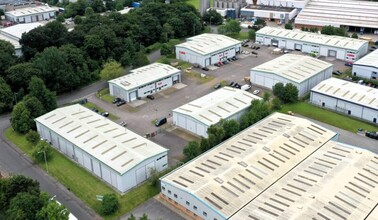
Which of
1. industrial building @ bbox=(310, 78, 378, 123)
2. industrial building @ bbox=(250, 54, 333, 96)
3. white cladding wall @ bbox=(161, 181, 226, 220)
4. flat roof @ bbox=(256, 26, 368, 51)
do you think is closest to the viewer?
white cladding wall @ bbox=(161, 181, 226, 220)

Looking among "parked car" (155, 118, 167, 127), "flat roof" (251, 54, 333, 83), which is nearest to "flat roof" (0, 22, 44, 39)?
"parked car" (155, 118, 167, 127)

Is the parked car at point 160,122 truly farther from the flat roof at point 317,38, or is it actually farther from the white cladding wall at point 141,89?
the flat roof at point 317,38

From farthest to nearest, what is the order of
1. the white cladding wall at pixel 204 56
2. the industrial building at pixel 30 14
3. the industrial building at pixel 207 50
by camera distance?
the industrial building at pixel 30 14, the industrial building at pixel 207 50, the white cladding wall at pixel 204 56

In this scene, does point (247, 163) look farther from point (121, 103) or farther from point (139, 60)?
point (139, 60)

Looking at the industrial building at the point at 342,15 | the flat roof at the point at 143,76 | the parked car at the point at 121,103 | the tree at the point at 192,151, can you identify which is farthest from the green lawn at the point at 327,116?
the industrial building at the point at 342,15

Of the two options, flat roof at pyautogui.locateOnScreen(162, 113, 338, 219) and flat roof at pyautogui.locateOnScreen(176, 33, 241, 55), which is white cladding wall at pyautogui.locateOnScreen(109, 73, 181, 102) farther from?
flat roof at pyautogui.locateOnScreen(162, 113, 338, 219)

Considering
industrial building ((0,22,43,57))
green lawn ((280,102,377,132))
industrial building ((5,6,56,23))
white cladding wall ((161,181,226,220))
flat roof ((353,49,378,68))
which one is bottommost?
white cladding wall ((161,181,226,220))

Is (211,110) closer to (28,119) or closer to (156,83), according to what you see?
(156,83)
